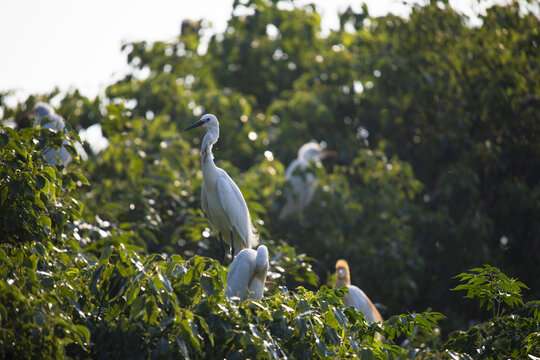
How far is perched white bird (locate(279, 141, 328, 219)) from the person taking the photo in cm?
603

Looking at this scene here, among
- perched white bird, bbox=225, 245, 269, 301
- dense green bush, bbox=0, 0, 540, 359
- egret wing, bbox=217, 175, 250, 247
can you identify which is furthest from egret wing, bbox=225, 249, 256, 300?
egret wing, bbox=217, 175, 250, 247

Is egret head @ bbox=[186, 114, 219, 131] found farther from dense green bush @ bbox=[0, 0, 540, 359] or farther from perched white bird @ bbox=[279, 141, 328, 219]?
perched white bird @ bbox=[279, 141, 328, 219]

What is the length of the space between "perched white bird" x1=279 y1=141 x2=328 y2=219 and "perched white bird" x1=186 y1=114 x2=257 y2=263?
129cm

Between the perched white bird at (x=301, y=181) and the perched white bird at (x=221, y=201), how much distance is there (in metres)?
1.29

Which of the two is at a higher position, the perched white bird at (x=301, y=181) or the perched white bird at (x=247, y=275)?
the perched white bird at (x=247, y=275)

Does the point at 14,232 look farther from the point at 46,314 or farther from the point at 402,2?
the point at 402,2

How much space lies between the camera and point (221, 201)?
4395 millimetres

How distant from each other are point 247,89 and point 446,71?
2.67 meters

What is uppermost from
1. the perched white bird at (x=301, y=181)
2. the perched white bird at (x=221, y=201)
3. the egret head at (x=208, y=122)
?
the egret head at (x=208, y=122)

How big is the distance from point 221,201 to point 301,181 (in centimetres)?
240

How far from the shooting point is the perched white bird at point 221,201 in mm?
4285

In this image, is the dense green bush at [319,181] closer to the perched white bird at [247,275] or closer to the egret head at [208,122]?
the perched white bird at [247,275]

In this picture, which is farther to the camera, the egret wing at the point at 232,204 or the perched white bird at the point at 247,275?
the egret wing at the point at 232,204

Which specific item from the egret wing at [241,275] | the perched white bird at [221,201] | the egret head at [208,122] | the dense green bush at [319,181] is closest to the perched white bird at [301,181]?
the dense green bush at [319,181]
